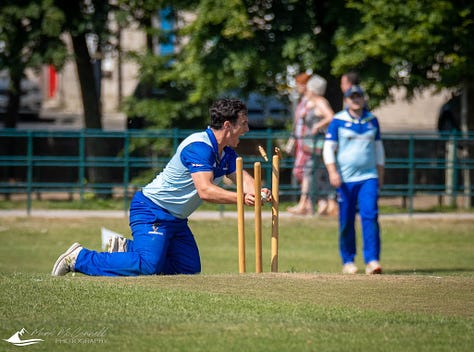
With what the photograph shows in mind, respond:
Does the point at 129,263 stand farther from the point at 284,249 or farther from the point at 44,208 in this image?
the point at 44,208

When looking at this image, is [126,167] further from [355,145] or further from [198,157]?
[198,157]

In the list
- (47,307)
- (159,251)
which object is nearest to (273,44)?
(159,251)

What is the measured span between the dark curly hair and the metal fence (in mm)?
8757

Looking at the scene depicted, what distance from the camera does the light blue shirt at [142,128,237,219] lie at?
9.31 metres

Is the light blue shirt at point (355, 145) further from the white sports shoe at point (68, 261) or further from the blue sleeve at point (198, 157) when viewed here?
the white sports shoe at point (68, 261)

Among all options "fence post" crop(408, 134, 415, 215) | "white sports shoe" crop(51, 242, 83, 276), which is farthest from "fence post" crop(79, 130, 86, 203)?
"white sports shoe" crop(51, 242, 83, 276)

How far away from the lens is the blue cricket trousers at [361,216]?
11.9 meters

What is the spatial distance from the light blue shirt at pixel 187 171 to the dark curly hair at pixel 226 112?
0.12 meters

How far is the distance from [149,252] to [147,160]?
9.34m

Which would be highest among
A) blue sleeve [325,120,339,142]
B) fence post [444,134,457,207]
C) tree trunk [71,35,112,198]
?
tree trunk [71,35,112,198]

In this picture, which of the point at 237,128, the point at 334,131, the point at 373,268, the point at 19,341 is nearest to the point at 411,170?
the point at 334,131

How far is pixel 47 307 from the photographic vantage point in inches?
303

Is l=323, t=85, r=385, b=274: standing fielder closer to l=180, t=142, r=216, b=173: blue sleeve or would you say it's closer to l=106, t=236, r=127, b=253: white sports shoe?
l=180, t=142, r=216, b=173: blue sleeve

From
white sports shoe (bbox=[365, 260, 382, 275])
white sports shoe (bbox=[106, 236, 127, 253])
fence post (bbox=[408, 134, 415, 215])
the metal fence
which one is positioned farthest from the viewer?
the metal fence
